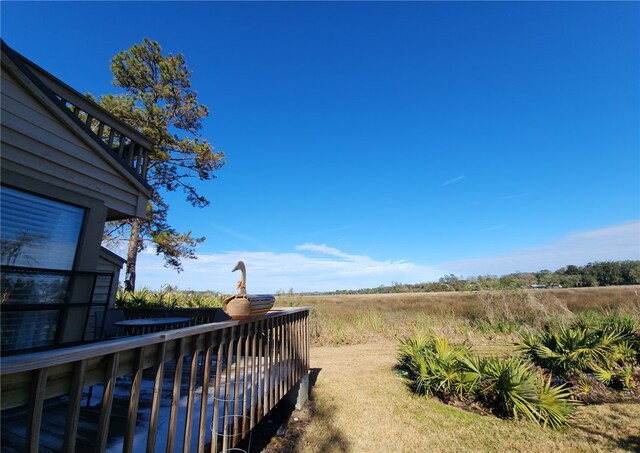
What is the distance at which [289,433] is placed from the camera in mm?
4148

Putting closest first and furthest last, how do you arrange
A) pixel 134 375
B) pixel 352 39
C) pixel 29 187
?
pixel 134 375 → pixel 29 187 → pixel 352 39

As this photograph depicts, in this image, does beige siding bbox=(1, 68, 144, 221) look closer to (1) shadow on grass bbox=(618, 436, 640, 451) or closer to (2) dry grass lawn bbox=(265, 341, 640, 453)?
(2) dry grass lawn bbox=(265, 341, 640, 453)

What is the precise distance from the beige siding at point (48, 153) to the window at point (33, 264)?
0.28m

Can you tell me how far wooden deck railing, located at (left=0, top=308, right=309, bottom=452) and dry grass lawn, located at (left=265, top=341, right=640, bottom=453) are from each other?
728mm

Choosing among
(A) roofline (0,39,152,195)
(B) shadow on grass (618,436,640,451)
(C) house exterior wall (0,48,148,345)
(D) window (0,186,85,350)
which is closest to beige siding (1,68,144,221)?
(C) house exterior wall (0,48,148,345)

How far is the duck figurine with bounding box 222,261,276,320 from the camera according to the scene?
8.54 feet

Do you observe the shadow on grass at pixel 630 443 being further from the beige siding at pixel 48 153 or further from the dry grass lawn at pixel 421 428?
the beige siding at pixel 48 153

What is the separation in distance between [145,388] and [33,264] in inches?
78.5

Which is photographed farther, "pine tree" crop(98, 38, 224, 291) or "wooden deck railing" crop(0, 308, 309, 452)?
"pine tree" crop(98, 38, 224, 291)

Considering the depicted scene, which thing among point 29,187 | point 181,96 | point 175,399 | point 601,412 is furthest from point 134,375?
point 181,96

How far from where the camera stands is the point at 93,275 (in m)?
3.74

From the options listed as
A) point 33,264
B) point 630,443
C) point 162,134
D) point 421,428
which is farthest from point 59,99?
point 162,134

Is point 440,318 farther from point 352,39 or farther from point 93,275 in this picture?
point 93,275

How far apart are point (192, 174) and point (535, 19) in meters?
13.5
